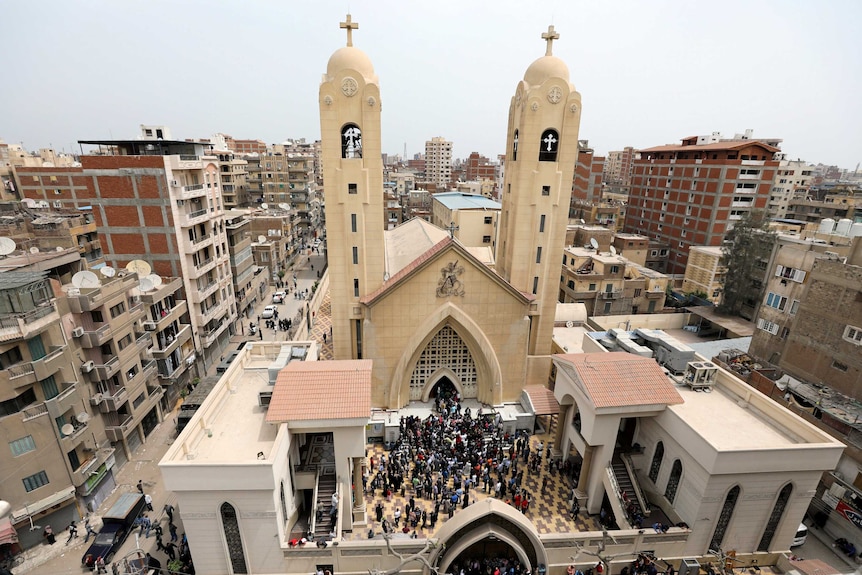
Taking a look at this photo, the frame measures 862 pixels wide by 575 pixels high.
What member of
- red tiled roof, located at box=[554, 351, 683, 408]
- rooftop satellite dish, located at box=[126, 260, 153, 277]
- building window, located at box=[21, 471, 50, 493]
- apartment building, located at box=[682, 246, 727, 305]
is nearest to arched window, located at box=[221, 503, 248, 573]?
building window, located at box=[21, 471, 50, 493]

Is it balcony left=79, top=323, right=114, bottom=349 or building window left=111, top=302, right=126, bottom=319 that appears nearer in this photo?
balcony left=79, top=323, right=114, bottom=349

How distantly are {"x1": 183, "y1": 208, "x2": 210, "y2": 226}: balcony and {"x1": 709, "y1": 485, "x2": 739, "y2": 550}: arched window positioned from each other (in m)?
36.4

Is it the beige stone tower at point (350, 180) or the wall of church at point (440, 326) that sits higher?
the beige stone tower at point (350, 180)

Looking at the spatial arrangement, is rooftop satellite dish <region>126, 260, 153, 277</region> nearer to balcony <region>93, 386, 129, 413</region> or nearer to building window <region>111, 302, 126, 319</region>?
building window <region>111, 302, 126, 319</region>

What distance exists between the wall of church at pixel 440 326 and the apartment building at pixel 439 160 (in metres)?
115

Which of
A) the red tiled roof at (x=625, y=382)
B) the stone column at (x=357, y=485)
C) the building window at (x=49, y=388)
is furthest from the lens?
the building window at (x=49, y=388)

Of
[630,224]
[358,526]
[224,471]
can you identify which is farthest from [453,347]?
[630,224]

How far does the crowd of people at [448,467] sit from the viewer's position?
20109 millimetres

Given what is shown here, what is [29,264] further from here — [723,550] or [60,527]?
[723,550]

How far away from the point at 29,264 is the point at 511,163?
2851cm

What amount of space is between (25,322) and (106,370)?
16.9ft

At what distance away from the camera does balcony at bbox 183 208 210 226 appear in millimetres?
31650

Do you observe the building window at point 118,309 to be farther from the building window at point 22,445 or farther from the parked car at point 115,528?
the parked car at point 115,528

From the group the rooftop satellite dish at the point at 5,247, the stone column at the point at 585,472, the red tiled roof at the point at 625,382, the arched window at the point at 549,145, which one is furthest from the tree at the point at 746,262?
the rooftop satellite dish at the point at 5,247
